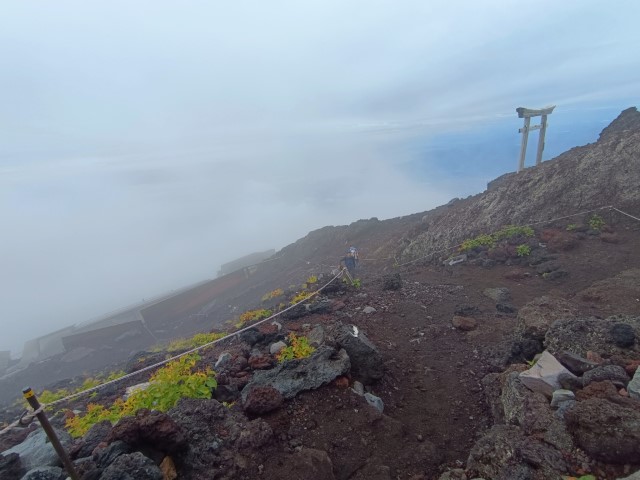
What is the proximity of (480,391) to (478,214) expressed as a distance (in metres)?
11.6

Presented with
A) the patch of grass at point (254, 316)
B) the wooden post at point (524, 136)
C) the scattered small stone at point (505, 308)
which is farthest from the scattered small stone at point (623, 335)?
the wooden post at point (524, 136)

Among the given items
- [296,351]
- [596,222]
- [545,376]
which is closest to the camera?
[545,376]

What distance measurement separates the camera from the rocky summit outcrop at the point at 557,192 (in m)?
11.9

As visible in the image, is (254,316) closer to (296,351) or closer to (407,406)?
(296,351)

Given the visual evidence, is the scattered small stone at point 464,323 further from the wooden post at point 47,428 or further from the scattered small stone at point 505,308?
the wooden post at point 47,428

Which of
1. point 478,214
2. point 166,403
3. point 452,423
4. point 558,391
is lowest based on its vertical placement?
point 452,423

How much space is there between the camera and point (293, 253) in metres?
26.5

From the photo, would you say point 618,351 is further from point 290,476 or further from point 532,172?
point 532,172

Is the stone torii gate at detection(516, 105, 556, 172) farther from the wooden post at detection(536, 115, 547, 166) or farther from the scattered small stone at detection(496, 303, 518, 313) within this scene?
the scattered small stone at detection(496, 303, 518, 313)

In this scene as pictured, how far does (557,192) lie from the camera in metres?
12.9

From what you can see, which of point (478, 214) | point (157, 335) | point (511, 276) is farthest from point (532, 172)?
point (157, 335)

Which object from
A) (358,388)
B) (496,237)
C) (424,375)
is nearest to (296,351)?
(358,388)

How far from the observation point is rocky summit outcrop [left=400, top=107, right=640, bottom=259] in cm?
1191

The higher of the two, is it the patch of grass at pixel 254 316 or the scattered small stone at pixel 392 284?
the scattered small stone at pixel 392 284
